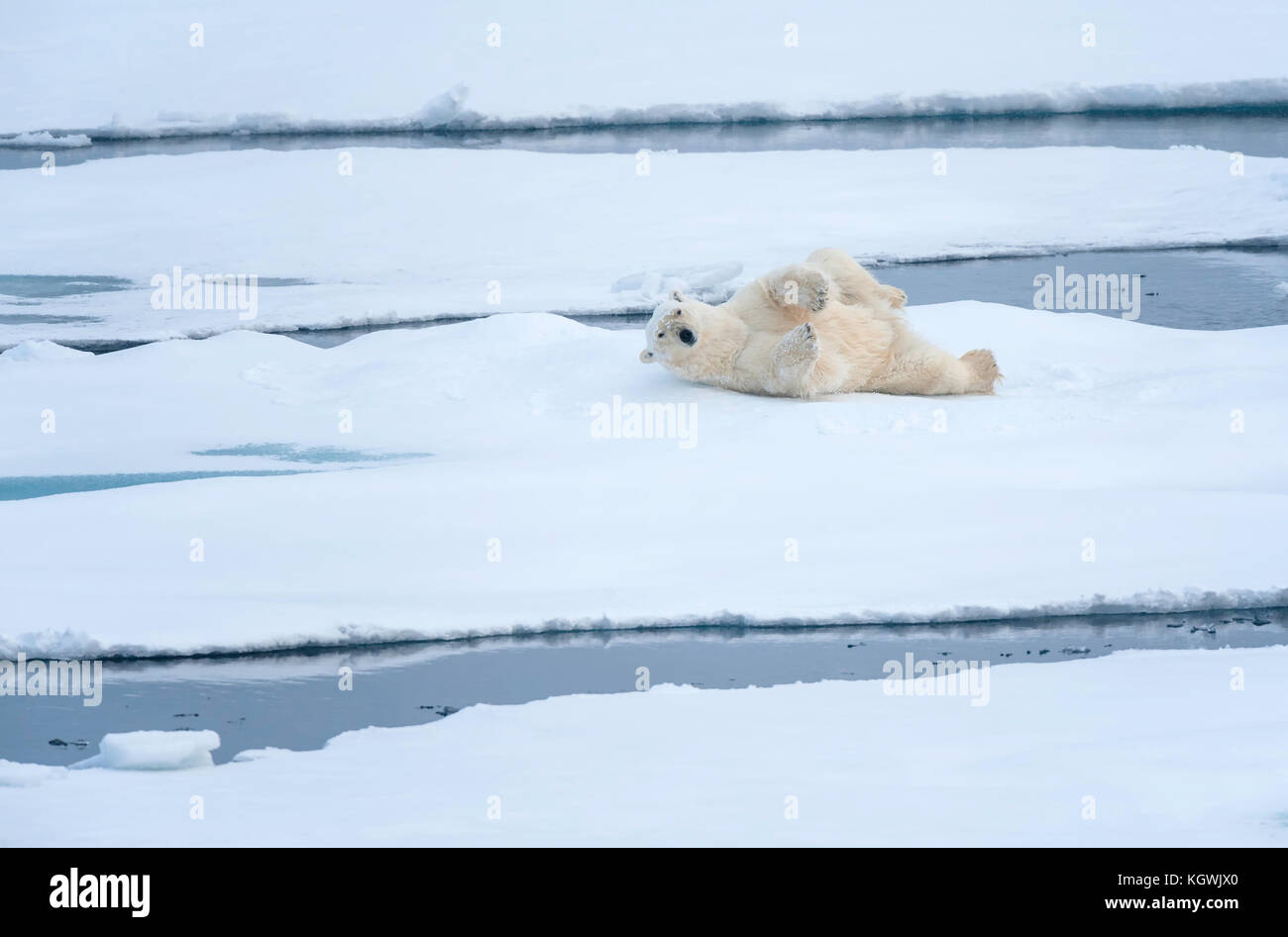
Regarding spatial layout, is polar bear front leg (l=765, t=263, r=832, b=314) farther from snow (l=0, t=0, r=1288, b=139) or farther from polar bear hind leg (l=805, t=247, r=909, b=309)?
snow (l=0, t=0, r=1288, b=139)

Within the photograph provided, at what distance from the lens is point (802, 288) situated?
604cm

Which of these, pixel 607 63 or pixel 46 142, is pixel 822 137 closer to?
pixel 607 63

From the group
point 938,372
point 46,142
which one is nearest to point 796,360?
point 938,372

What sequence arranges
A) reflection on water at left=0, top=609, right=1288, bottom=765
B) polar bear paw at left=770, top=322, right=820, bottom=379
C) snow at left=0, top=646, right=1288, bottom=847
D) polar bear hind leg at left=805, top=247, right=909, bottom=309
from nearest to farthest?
snow at left=0, top=646, right=1288, bottom=847 < reflection on water at left=0, top=609, right=1288, bottom=765 < polar bear paw at left=770, top=322, right=820, bottom=379 < polar bear hind leg at left=805, top=247, right=909, bottom=309

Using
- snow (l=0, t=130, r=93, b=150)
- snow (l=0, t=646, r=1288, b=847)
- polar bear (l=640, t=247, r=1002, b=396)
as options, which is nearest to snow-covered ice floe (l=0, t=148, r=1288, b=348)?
snow (l=0, t=130, r=93, b=150)

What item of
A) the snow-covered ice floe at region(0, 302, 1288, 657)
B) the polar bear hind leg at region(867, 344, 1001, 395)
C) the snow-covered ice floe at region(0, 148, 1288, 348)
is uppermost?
the snow-covered ice floe at region(0, 148, 1288, 348)

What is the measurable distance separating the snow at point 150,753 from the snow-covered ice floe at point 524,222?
200 inches

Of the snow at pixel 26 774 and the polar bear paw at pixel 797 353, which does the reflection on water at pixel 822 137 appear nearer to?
the polar bear paw at pixel 797 353

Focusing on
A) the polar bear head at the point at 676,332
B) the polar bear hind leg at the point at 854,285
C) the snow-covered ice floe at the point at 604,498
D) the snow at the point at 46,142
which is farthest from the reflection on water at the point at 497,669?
the snow at the point at 46,142

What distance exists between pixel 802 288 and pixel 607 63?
10457mm

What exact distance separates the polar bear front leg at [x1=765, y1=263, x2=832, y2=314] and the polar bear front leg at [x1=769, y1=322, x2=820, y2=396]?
10 centimetres

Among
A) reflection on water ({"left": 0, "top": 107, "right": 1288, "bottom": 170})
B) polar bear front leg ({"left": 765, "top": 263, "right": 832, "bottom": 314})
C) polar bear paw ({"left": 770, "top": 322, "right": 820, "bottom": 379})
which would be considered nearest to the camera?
polar bear paw ({"left": 770, "top": 322, "right": 820, "bottom": 379})

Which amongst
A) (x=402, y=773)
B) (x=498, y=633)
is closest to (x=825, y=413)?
(x=498, y=633)

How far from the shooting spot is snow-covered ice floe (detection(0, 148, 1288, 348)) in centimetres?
894
